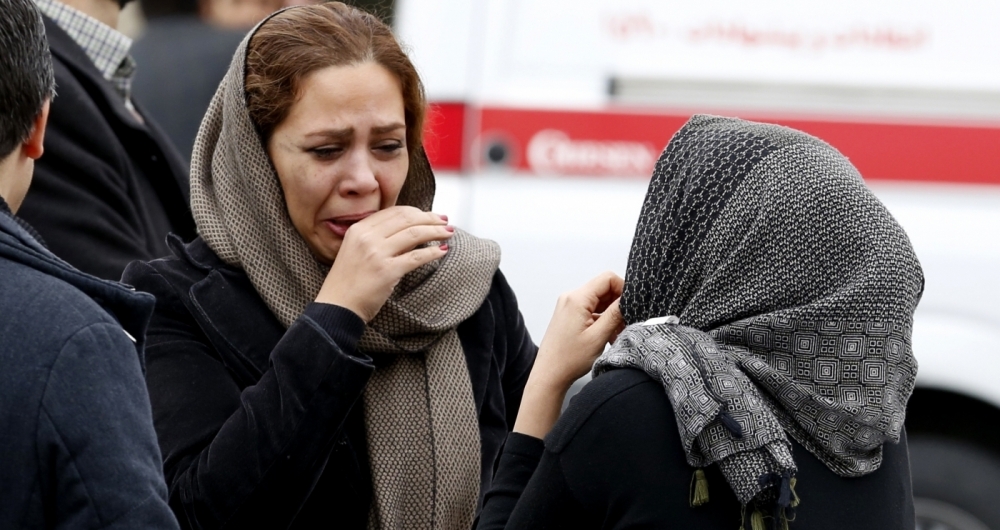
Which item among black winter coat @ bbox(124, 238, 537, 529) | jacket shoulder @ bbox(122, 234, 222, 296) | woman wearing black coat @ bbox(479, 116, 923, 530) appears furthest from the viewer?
jacket shoulder @ bbox(122, 234, 222, 296)

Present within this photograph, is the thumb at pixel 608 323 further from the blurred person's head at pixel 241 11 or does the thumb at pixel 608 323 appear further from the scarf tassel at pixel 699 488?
the blurred person's head at pixel 241 11

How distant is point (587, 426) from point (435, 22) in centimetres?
209

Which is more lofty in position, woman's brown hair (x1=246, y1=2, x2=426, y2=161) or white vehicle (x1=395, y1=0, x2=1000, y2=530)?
woman's brown hair (x1=246, y1=2, x2=426, y2=161)

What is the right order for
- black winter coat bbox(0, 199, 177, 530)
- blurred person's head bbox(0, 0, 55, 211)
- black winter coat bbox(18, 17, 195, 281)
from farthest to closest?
black winter coat bbox(18, 17, 195, 281), blurred person's head bbox(0, 0, 55, 211), black winter coat bbox(0, 199, 177, 530)

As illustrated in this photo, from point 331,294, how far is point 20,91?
58 cm

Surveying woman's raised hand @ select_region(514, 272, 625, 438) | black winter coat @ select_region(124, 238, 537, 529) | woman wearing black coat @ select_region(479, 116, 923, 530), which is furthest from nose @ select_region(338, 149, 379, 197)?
woman wearing black coat @ select_region(479, 116, 923, 530)

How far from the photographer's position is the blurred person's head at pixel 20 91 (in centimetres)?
143

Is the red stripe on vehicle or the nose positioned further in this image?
the red stripe on vehicle

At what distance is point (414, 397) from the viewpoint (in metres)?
2.03

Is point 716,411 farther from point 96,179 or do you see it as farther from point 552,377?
point 96,179

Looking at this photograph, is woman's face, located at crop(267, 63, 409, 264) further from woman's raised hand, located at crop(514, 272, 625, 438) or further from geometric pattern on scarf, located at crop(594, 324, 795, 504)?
geometric pattern on scarf, located at crop(594, 324, 795, 504)

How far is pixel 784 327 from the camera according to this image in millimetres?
1542

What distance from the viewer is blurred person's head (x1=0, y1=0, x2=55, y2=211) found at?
1428 mm

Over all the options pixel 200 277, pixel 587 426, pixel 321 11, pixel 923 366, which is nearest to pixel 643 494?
pixel 587 426
